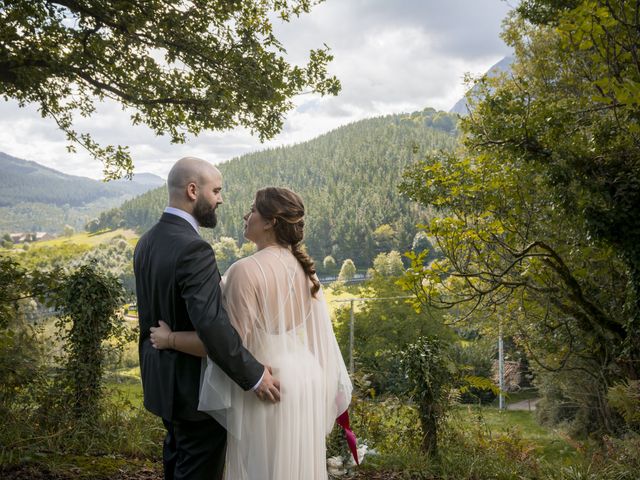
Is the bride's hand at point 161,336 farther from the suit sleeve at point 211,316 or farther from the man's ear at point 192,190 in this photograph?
the man's ear at point 192,190

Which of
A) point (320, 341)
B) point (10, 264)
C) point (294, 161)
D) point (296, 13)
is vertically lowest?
point (320, 341)

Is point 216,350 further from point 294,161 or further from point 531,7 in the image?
point 294,161

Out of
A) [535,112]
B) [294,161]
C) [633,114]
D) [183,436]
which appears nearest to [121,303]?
[183,436]

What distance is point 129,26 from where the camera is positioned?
590cm

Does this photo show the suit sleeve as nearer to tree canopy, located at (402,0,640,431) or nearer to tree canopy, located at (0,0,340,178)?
tree canopy, located at (402,0,640,431)

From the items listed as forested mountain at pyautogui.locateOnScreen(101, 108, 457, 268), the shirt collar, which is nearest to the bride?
the shirt collar

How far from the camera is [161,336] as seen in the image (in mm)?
2223

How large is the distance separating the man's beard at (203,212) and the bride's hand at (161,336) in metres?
0.48

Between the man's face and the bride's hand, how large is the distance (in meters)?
0.48

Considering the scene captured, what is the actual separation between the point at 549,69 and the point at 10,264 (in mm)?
11520

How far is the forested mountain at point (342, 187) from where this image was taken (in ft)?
281

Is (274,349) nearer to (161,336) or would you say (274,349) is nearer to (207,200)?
(161,336)

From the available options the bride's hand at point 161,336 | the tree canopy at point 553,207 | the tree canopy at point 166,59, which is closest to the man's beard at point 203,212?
A: the bride's hand at point 161,336

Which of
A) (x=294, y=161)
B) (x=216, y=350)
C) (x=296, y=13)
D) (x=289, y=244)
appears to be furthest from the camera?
(x=294, y=161)
